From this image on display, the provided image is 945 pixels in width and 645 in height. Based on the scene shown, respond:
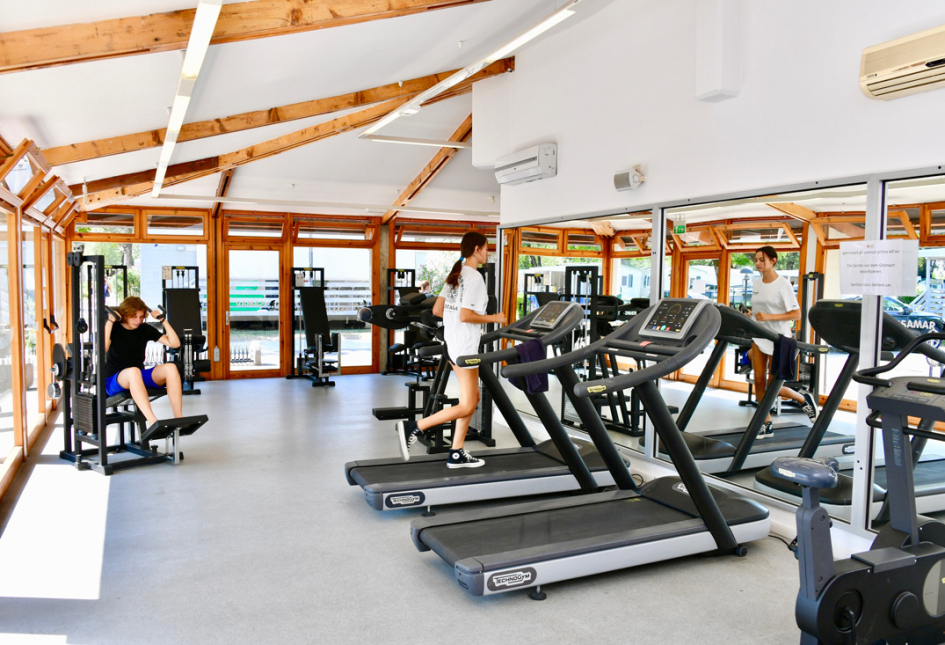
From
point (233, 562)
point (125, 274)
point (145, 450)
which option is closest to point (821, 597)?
point (233, 562)

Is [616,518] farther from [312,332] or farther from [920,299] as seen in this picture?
[312,332]

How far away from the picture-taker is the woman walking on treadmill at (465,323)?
4934mm

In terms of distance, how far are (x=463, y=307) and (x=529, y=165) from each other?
2.04m

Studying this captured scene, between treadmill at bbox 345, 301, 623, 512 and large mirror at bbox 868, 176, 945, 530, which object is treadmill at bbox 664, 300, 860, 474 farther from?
treadmill at bbox 345, 301, 623, 512

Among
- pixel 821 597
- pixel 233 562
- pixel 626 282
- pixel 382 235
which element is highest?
pixel 382 235

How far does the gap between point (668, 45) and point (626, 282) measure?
2165 millimetres

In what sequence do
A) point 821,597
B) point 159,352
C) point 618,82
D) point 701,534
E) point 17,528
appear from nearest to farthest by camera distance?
point 821,597, point 701,534, point 17,528, point 618,82, point 159,352

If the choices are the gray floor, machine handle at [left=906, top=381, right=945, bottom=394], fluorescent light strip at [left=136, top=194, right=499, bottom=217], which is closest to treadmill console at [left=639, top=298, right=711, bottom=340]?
machine handle at [left=906, top=381, right=945, bottom=394]

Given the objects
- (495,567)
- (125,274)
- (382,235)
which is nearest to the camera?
(495,567)

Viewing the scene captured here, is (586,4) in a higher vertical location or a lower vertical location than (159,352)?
higher

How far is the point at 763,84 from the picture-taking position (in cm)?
421

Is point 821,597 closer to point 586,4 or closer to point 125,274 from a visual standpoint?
point 586,4

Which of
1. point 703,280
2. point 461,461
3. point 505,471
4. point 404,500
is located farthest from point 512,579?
point 703,280

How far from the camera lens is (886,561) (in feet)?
8.29
